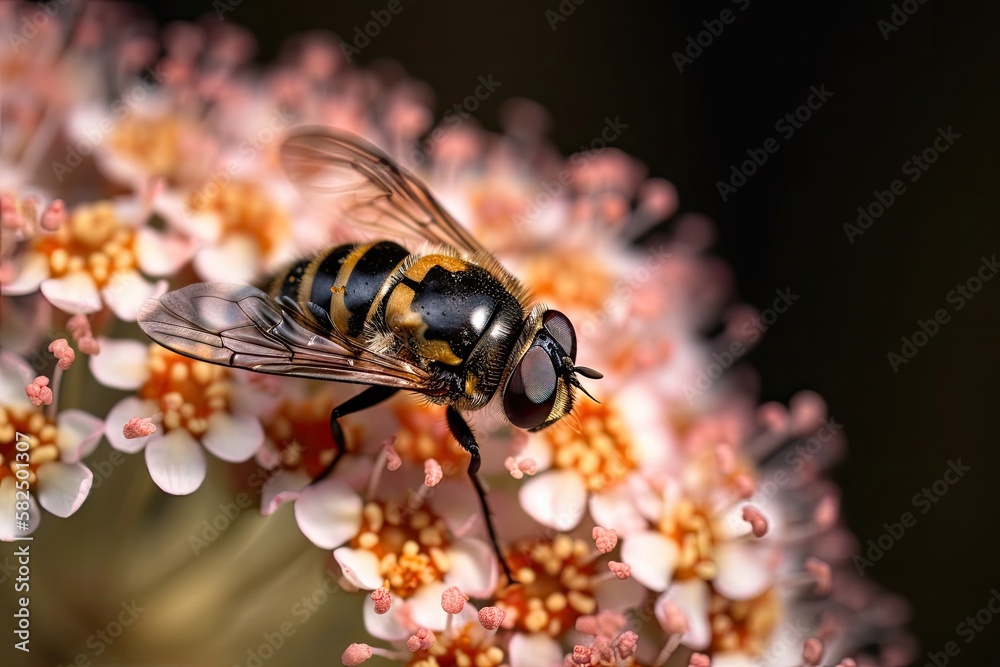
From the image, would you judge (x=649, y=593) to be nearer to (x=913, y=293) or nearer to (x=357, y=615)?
(x=357, y=615)

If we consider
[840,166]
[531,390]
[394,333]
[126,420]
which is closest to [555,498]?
[531,390]

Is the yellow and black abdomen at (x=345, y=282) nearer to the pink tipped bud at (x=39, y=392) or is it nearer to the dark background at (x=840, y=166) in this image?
the pink tipped bud at (x=39, y=392)

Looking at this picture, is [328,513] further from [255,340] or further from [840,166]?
[840,166]

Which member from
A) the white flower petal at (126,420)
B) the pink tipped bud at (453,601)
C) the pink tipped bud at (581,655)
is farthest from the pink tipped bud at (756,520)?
the white flower petal at (126,420)

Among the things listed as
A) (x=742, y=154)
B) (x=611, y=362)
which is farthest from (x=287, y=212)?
(x=742, y=154)

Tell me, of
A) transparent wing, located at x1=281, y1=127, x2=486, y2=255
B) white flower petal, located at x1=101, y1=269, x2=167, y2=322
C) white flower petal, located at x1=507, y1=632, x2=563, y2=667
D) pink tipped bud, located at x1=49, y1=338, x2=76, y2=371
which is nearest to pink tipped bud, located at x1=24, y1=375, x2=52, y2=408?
pink tipped bud, located at x1=49, y1=338, x2=76, y2=371
